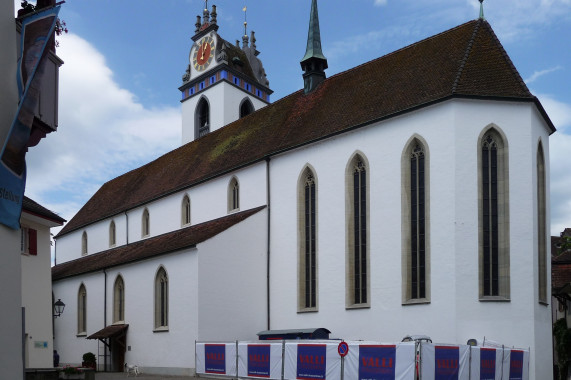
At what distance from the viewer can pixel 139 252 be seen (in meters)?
35.9

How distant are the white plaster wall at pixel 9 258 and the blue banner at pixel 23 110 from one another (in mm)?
188

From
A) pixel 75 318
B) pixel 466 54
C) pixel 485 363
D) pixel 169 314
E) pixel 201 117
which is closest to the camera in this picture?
pixel 485 363

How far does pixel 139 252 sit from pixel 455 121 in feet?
61.1

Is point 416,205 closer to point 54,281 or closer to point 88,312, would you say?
point 88,312

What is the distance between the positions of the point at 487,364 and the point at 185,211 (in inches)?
850

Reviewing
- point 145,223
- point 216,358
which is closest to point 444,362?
point 216,358

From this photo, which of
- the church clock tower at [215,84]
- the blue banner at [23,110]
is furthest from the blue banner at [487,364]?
the church clock tower at [215,84]

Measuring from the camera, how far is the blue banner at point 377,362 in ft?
56.3

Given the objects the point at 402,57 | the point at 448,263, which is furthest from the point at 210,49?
the point at 448,263

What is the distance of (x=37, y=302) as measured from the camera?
21.8 m

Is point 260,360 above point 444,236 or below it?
below

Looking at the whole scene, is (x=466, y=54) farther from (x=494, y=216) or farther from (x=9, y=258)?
(x=9, y=258)

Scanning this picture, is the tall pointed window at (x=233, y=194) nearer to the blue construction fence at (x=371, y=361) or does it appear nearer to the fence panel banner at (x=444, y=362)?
the blue construction fence at (x=371, y=361)

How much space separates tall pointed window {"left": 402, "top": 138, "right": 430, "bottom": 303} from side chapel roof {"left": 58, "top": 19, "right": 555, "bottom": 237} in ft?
6.26
